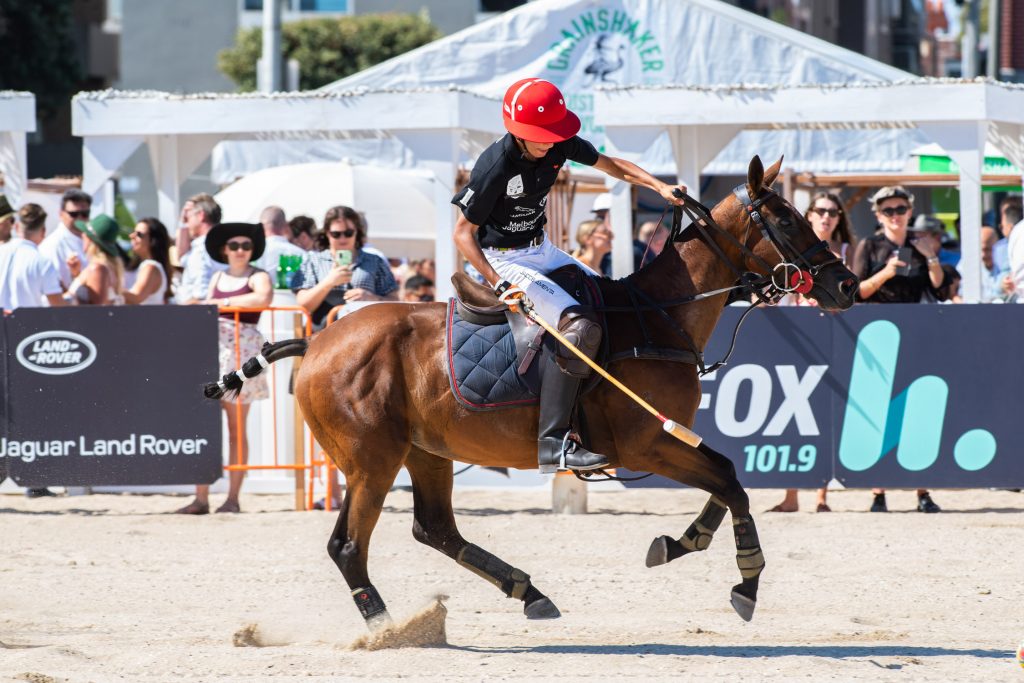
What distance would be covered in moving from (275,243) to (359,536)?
647cm

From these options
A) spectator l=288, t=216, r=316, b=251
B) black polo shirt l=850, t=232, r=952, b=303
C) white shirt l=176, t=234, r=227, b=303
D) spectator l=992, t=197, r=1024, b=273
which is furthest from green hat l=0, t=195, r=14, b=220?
spectator l=992, t=197, r=1024, b=273

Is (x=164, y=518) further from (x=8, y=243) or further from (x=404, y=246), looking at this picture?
(x=404, y=246)

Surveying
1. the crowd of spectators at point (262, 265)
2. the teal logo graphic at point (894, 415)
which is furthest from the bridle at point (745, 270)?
the teal logo graphic at point (894, 415)

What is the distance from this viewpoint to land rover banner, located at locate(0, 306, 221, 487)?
36.9ft

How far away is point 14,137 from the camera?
14359 mm

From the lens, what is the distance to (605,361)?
7008 mm

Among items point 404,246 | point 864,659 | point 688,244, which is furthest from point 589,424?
point 404,246

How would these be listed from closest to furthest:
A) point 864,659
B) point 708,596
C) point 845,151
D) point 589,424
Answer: point 864,659 < point 589,424 < point 708,596 < point 845,151

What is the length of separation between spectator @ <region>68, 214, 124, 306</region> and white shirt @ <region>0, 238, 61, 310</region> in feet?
0.70

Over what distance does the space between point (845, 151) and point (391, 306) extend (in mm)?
12275

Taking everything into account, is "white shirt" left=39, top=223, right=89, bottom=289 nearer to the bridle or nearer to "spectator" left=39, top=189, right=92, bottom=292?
"spectator" left=39, top=189, right=92, bottom=292

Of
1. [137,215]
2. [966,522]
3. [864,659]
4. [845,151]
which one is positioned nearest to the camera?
[864,659]

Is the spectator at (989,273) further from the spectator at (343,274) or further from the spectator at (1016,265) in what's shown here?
the spectator at (343,274)

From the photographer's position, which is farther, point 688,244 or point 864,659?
point 688,244
